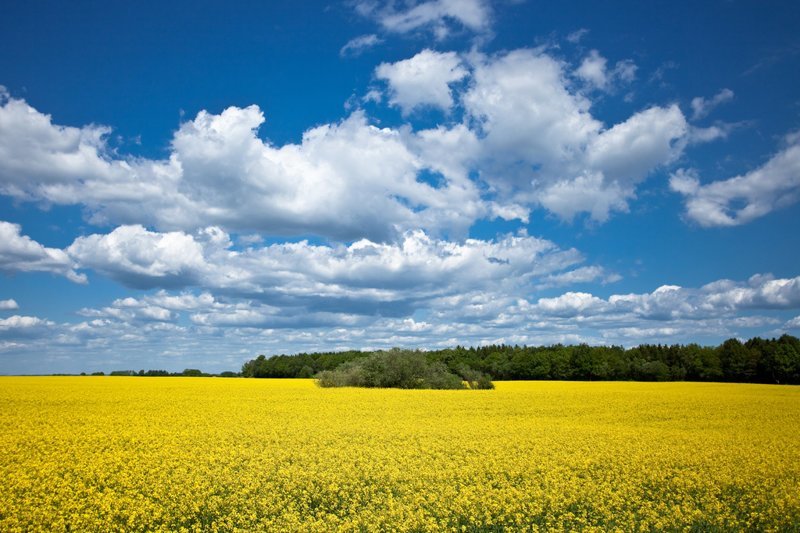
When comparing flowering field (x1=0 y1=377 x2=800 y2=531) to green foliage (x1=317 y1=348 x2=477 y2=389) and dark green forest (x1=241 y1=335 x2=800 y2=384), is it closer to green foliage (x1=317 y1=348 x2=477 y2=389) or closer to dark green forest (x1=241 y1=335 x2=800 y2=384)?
green foliage (x1=317 y1=348 x2=477 y2=389)

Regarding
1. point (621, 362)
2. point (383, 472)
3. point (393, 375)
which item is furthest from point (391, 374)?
point (621, 362)

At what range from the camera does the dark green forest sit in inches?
3169

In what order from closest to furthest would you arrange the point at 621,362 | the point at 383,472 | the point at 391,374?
the point at 383,472 < the point at 391,374 < the point at 621,362

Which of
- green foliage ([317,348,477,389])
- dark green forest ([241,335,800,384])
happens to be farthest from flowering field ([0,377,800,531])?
dark green forest ([241,335,800,384])

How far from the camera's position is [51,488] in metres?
12.3

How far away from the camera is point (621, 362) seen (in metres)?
88.1

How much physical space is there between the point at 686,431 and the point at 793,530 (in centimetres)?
1379

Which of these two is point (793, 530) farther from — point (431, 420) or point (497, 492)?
point (431, 420)

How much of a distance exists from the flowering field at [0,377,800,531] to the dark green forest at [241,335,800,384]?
174ft

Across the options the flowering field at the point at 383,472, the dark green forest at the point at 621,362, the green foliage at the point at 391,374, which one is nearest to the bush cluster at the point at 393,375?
the green foliage at the point at 391,374

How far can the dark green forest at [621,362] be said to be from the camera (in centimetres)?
8050

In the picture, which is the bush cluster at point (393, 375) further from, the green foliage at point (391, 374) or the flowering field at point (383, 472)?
the flowering field at point (383, 472)

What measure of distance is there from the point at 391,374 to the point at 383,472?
41.3 m

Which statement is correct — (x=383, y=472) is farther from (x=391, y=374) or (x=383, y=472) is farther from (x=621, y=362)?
(x=621, y=362)
